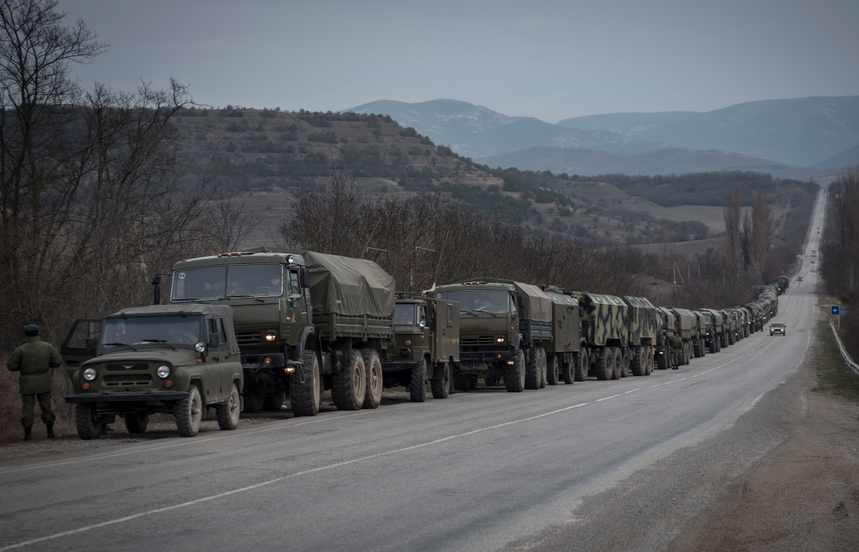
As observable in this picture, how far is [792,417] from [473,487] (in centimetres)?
1208

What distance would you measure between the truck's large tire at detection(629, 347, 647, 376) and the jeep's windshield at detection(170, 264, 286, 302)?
96.1 feet

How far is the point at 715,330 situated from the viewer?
7531cm

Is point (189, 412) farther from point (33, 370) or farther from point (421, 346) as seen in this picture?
point (421, 346)

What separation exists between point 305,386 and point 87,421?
4.98 metres

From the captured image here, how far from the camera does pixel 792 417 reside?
1958 centimetres

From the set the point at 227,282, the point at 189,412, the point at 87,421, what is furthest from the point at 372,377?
the point at 87,421

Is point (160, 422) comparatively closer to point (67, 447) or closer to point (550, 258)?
point (67, 447)

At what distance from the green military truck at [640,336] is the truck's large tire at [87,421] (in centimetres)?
3119

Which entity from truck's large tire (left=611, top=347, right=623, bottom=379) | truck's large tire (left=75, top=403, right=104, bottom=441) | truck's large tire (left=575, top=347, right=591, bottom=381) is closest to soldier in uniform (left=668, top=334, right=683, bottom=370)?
truck's large tire (left=611, top=347, right=623, bottom=379)

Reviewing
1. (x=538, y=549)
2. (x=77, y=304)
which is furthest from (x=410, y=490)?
(x=77, y=304)

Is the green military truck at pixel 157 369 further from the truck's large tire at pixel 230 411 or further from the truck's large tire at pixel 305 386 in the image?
the truck's large tire at pixel 305 386

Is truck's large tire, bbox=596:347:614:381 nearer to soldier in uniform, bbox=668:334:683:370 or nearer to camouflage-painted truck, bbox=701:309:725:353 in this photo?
soldier in uniform, bbox=668:334:683:370

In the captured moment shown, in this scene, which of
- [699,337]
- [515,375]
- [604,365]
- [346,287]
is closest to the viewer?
[346,287]

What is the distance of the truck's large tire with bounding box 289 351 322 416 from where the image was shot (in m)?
18.8
